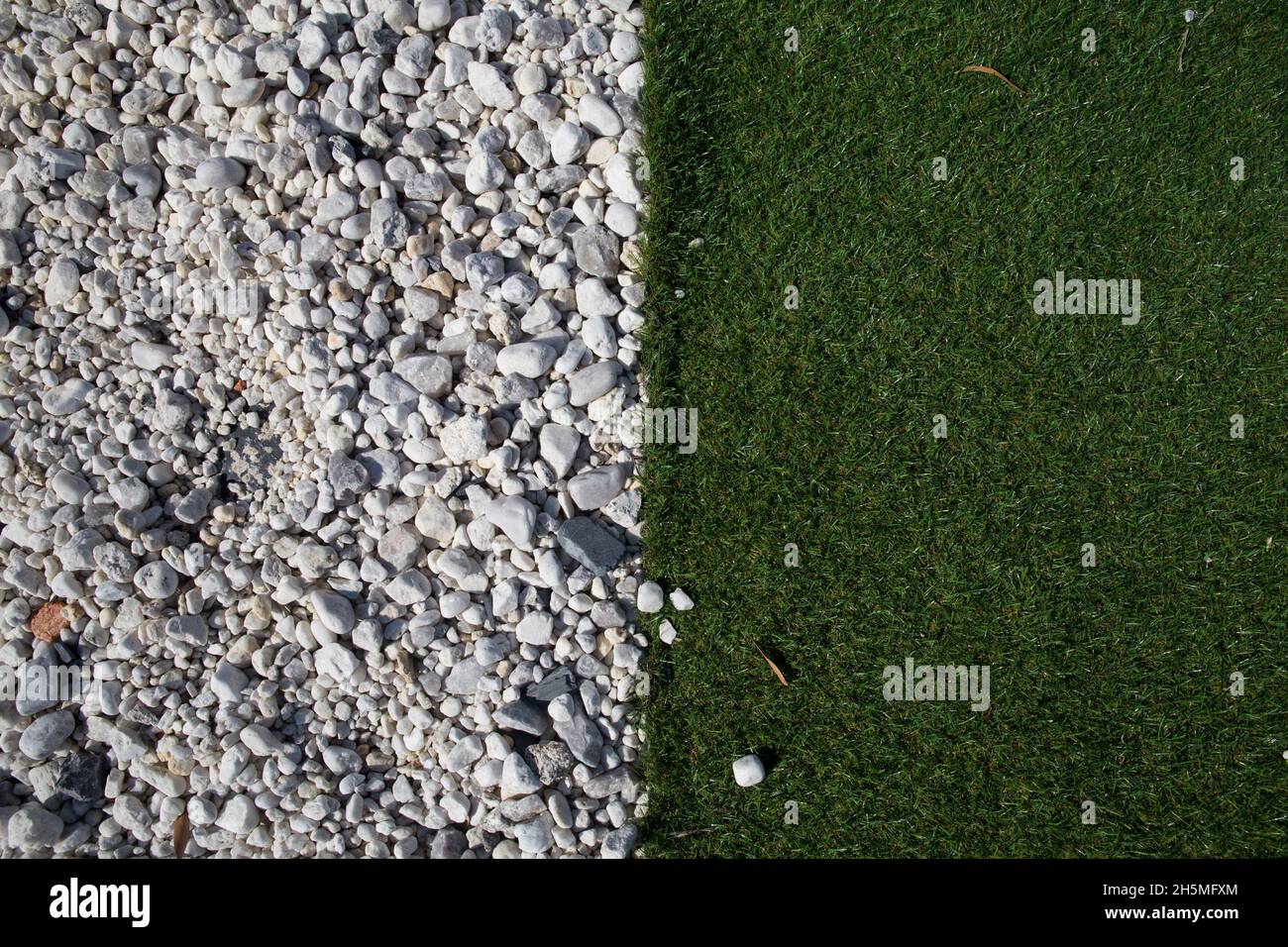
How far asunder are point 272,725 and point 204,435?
109cm

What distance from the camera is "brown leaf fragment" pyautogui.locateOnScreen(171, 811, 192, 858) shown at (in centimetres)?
275

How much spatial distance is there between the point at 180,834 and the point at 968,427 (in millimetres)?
3137

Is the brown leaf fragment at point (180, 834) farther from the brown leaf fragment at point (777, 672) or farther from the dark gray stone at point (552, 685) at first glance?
the brown leaf fragment at point (777, 672)

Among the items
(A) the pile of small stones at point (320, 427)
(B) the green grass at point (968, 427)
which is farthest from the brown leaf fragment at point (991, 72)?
(A) the pile of small stones at point (320, 427)

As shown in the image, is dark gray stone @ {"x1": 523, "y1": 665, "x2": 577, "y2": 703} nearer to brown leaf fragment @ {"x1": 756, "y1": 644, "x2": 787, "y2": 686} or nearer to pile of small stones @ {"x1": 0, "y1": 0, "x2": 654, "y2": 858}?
pile of small stones @ {"x1": 0, "y1": 0, "x2": 654, "y2": 858}

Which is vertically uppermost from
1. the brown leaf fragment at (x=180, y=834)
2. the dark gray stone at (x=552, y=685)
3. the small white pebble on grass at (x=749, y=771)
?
the dark gray stone at (x=552, y=685)

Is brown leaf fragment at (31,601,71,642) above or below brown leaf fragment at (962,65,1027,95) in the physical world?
below

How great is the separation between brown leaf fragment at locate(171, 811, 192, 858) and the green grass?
1.59m

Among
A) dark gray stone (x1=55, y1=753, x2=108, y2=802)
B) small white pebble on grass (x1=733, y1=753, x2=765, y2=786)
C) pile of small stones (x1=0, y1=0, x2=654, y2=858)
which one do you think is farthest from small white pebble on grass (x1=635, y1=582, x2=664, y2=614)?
dark gray stone (x1=55, y1=753, x2=108, y2=802)

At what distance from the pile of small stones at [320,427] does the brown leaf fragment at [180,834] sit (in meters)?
0.01

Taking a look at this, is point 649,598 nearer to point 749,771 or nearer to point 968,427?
point 749,771

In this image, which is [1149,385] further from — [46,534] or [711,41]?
[46,534]

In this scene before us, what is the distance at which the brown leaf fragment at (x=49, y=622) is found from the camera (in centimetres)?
290

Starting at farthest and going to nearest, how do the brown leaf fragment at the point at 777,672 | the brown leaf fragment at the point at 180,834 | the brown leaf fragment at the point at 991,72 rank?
the brown leaf fragment at the point at 991,72
the brown leaf fragment at the point at 777,672
the brown leaf fragment at the point at 180,834
